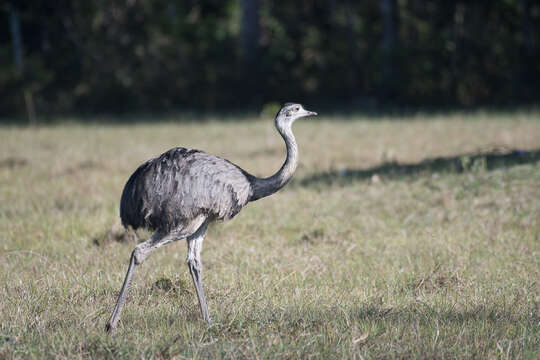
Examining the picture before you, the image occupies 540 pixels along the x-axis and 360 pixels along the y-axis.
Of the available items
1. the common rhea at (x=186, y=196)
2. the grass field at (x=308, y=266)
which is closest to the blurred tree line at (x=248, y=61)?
the grass field at (x=308, y=266)

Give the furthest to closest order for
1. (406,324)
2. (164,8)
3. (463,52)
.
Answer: (164,8) < (463,52) < (406,324)

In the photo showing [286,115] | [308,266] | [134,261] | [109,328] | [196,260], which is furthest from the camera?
[308,266]

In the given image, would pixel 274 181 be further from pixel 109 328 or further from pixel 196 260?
pixel 109 328

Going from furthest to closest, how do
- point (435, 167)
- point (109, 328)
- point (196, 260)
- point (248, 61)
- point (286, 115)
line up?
point (248, 61) → point (435, 167) → point (286, 115) → point (196, 260) → point (109, 328)

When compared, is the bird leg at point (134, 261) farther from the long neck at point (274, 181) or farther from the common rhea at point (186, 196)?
the long neck at point (274, 181)

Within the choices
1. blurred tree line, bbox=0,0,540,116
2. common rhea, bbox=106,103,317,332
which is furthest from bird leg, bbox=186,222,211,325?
blurred tree line, bbox=0,0,540,116

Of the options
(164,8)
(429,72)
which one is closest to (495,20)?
A: (429,72)

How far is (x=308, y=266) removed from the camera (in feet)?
17.7

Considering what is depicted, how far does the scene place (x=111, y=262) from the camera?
5.58 metres

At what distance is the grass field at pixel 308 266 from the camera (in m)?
3.76

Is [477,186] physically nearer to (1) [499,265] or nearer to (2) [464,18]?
(1) [499,265]

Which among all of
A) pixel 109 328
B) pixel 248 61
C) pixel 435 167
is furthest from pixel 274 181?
pixel 248 61

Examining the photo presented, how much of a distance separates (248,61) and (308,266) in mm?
15483

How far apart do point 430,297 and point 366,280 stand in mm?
567
